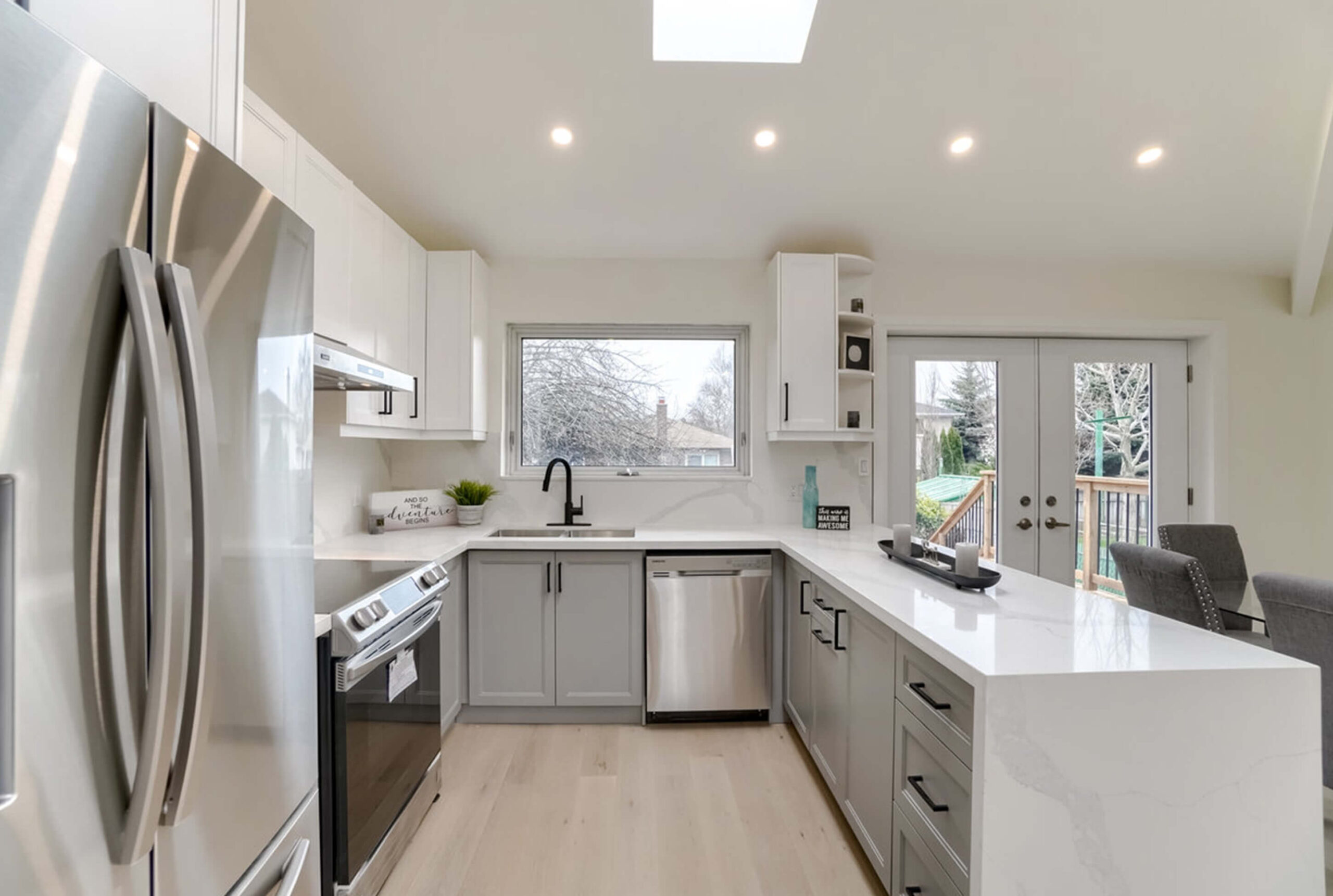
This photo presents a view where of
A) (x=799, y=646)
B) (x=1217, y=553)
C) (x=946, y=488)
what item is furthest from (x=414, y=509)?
(x=1217, y=553)

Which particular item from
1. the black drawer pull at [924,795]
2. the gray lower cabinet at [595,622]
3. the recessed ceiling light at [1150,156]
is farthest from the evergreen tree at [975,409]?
the black drawer pull at [924,795]

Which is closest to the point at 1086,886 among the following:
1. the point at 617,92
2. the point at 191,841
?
the point at 191,841

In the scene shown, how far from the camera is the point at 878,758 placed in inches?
66.1

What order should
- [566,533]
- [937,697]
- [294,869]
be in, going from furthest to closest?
1. [566,533]
2. [937,697]
3. [294,869]

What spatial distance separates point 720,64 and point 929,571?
2063 mm

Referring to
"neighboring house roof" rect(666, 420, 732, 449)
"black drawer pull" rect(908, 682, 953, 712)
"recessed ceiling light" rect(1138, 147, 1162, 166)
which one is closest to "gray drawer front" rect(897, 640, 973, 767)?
"black drawer pull" rect(908, 682, 953, 712)

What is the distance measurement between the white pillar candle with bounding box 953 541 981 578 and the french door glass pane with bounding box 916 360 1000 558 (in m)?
1.75

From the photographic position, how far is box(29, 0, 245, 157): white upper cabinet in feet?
2.67

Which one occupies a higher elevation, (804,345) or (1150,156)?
(1150,156)

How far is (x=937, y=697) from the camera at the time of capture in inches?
53.2

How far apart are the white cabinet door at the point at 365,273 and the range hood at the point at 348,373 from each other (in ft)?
0.27

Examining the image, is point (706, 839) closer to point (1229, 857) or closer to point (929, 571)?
point (929, 571)

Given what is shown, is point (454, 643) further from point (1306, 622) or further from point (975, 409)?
point (975, 409)

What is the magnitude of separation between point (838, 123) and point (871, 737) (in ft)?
7.99
